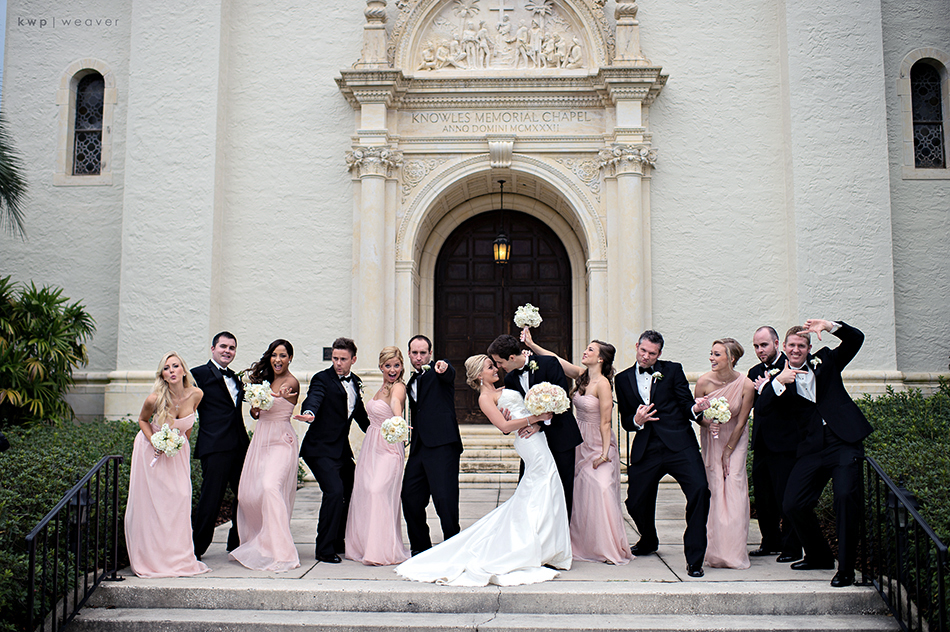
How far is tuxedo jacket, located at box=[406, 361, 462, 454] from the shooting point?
23.1ft

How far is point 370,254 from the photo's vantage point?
42.8 feet

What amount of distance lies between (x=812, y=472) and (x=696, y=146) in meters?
8.11

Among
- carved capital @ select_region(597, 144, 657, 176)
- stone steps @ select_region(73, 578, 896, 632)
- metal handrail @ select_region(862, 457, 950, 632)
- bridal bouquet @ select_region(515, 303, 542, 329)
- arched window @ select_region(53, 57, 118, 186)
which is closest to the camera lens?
metal handrail @ select_region(862, 457, 950, 632)

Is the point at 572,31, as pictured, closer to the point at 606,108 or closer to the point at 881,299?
the point at 606,108

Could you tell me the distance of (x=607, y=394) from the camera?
716 centimetres

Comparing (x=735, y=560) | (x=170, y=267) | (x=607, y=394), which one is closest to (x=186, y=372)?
(x=607, y=394)

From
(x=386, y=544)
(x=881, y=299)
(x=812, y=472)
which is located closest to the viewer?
(x=812, y=472)

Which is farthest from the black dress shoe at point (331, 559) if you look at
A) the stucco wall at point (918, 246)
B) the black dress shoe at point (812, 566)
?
the stucco wall at point (918, 246)

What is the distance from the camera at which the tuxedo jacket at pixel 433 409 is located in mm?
7039

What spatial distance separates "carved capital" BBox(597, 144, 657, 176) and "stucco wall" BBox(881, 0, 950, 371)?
166 inches

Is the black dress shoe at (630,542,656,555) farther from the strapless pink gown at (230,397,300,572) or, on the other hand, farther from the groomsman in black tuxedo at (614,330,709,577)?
Result: the strapless pink gown at (230,397,300,572)

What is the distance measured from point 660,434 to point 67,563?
471 cm

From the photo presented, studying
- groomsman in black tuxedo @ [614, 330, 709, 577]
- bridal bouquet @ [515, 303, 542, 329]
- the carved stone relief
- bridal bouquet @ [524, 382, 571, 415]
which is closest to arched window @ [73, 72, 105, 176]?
the carved stone relief

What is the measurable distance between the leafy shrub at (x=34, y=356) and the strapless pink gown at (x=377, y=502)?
668 cm
